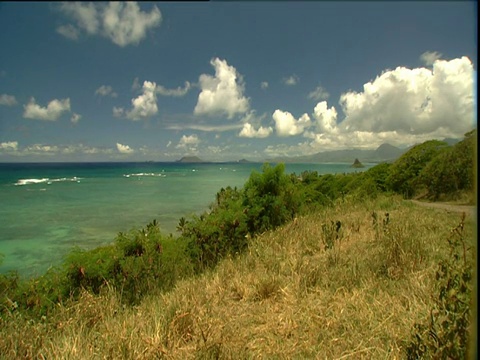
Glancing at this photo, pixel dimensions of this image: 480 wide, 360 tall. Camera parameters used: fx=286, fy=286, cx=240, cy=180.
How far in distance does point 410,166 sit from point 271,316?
691 inches

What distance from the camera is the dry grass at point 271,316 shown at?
242 cm

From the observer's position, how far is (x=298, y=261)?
14.8 feet

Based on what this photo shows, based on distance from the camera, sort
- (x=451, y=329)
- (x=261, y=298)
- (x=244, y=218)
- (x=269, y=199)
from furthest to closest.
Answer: (x=269, y=199) → (x=244, y=218) → (x=261, y=298) → (x=451, y=329)

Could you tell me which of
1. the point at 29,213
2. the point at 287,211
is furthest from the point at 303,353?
the point at 29,213

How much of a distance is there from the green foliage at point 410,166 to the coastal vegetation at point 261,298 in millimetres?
10574

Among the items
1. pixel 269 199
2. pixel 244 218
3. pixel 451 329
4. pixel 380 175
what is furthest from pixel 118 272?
pixel 380 175

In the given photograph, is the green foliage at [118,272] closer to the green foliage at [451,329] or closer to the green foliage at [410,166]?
the green foliage at [451,329]

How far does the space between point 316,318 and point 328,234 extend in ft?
9.95

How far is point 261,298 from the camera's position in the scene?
3.64m

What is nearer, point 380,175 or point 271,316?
point 271,316

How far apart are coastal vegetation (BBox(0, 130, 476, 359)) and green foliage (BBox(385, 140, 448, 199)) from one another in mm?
10574

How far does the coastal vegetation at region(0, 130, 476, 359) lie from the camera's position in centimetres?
236

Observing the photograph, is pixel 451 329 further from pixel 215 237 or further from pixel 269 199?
pixel 269 199

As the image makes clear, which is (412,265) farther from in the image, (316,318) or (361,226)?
(361,226)
